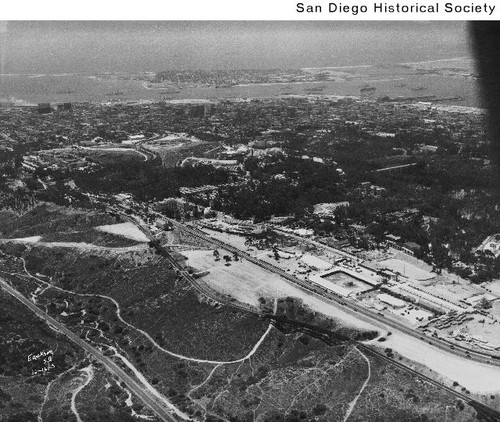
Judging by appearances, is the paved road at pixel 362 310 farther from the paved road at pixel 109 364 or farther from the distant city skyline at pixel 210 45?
the distant city skyline at pixel 210 45

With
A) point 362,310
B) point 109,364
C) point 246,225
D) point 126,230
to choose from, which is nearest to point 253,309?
point 362,310

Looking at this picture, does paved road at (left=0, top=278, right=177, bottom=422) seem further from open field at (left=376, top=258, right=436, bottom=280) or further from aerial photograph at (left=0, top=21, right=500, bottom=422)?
open field at (left=376, top=258, right=436, bottom=280)

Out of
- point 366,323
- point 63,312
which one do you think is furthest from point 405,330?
point 63,312

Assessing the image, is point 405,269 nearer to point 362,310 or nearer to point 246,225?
point 362,310

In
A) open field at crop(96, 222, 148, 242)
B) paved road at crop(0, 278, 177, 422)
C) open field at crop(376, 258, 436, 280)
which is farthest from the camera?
open field at crop(96, 222, 148, 242)

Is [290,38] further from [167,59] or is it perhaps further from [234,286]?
[167,59]

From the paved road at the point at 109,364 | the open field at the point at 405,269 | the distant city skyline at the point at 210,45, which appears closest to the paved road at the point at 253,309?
the open field at the point at 405,269

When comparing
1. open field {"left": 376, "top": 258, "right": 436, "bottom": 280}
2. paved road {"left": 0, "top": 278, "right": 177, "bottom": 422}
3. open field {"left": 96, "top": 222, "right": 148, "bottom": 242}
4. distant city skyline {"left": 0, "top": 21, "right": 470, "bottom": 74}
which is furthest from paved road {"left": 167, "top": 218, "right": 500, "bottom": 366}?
distant city skyline {"left": 0, "top": 21, "right": 470, "bottom": 74}
